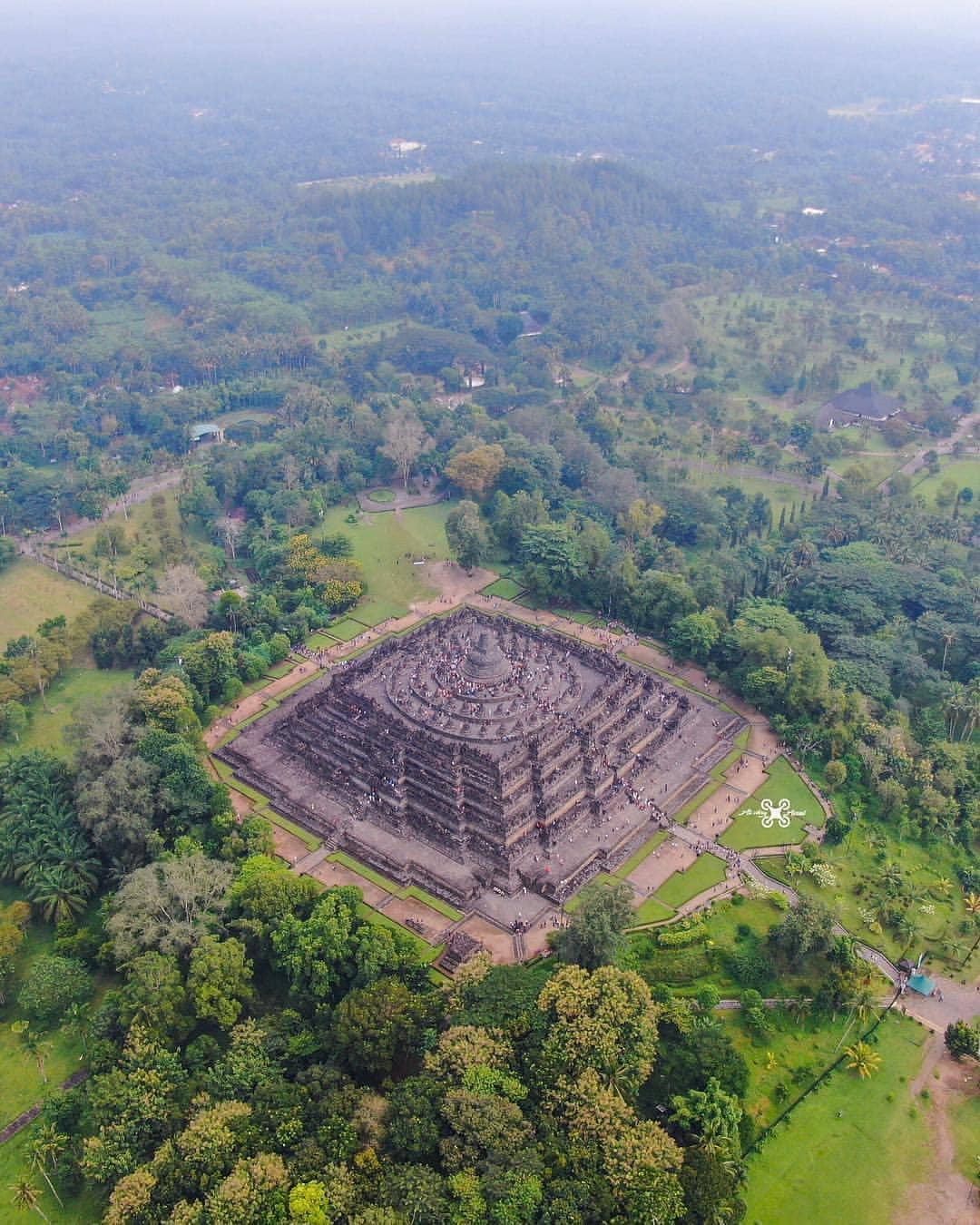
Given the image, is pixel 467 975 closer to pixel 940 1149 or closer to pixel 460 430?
pixel 940 1149

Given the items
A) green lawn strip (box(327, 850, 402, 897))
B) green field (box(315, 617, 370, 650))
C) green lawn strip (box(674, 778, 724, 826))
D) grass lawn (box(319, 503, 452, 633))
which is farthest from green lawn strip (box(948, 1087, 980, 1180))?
grass lawn (box(319, 503, 452, 633))

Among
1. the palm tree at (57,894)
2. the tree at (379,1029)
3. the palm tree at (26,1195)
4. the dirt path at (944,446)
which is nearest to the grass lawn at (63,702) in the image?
the palm tree at (57,894)

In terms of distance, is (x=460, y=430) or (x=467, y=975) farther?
(x=460, y=430)

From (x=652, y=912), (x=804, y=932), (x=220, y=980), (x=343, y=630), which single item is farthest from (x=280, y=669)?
(x=804, y=932)

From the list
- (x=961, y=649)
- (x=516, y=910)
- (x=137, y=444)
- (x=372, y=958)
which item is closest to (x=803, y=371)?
(x=961, y=649)

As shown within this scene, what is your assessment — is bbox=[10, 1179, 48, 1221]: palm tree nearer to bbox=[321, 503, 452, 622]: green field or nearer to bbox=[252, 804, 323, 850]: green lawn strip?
bbox=[252, 804, 323, 850]: green lawn strip

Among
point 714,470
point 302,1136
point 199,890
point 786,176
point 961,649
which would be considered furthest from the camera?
point 786,176

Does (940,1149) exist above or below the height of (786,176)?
below
